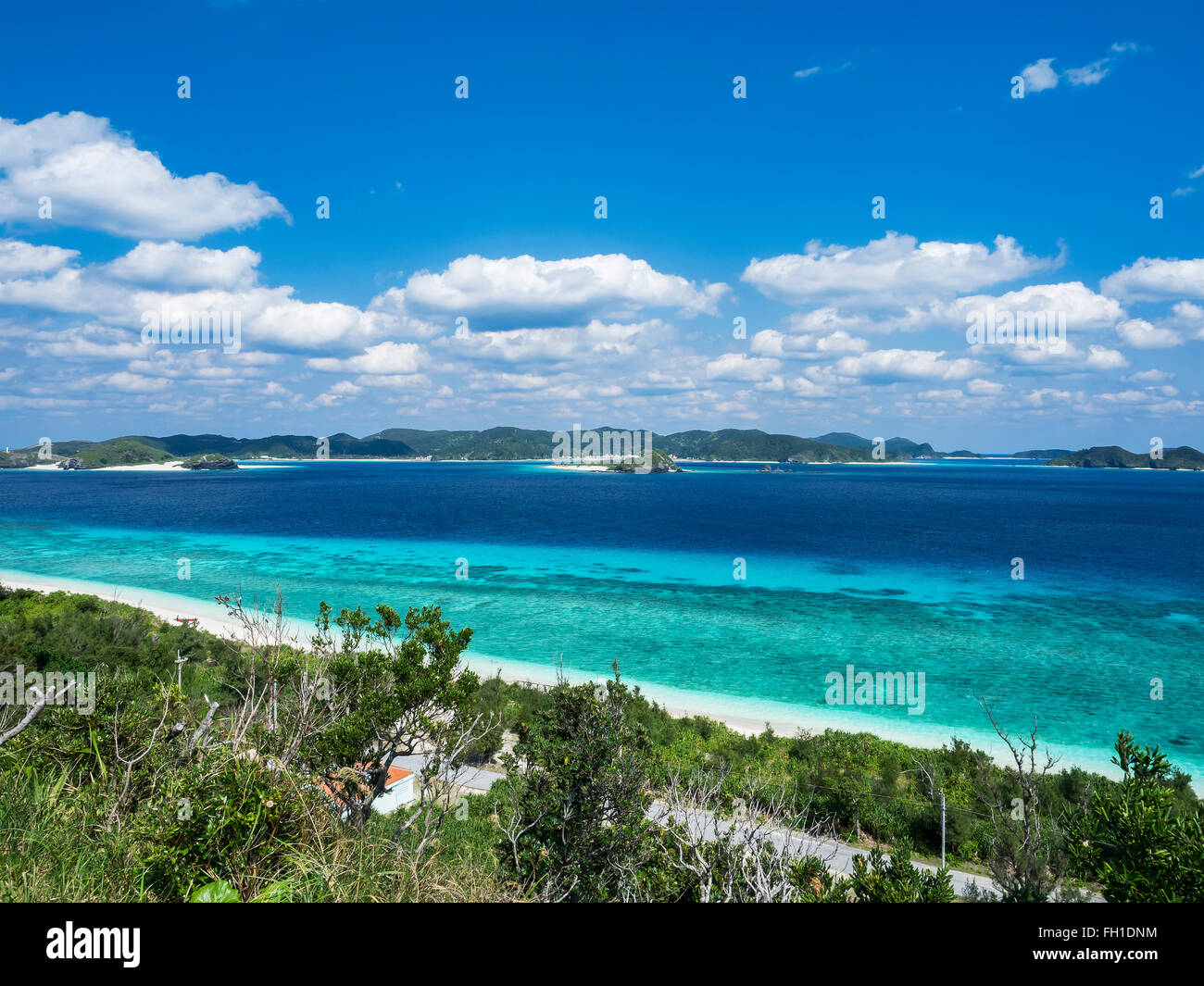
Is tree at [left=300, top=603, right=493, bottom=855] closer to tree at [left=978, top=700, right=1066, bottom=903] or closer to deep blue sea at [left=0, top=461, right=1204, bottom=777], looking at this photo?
tree at [left=978, top=700, right=1066, bottom=903]

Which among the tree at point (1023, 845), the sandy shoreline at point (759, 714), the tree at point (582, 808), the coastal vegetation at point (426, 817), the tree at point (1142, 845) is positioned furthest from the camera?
the sandy shoreline at point (759, 714)

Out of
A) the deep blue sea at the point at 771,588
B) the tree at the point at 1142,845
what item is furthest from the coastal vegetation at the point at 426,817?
the deep blue sea at the point at 771,588

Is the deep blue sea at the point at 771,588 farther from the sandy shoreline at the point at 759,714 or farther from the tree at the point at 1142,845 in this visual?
the tree at the point at 1142,845

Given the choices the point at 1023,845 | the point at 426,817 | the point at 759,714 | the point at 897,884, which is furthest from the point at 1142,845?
the point at 759,714

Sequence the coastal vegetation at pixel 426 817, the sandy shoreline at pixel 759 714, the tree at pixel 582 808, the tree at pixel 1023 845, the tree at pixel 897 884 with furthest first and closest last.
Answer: the sandy shoreline at pixel 759 714
the tree at pixel 582 808
the tree at pixel 1023 845
the tree at pixel 897 884
the coastal vegetation at pixel 426 817

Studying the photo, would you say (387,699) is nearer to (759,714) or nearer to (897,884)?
(897,884)
